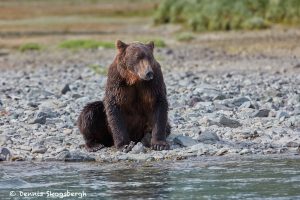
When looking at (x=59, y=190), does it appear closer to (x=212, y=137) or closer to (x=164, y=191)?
(x=164, y=191)

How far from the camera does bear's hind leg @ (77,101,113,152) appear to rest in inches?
472

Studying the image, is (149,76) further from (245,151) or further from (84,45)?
(84,45)

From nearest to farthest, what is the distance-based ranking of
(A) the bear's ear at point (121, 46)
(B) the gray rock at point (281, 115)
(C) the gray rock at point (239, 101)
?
(A) the bear's ear at point (121, 46) → (B) the gray rock at point (281, 115) → (C) the gray rock at point (239, 101)

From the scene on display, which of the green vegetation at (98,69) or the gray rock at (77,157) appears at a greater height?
the gray rock at (77,157)

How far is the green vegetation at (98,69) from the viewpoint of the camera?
72.4 ft

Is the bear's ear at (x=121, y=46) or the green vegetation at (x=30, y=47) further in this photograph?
the green vegetation at (x=30, y=47)

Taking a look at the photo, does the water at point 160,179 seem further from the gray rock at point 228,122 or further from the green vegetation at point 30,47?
the green vegetation at point 30,47

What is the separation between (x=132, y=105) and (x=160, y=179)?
1754mm

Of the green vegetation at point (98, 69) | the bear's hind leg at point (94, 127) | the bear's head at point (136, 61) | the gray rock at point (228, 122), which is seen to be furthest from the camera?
the green vegetation at point (98, 69)

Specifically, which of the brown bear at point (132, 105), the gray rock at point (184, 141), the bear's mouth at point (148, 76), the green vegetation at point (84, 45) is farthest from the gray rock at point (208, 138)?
the green vegetation at point (84, 45)

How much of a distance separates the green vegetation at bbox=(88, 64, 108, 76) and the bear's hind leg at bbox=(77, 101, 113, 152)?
9445mm

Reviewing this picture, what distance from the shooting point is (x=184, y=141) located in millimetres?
11875

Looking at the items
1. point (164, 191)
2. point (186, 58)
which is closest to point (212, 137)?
point (164, 191)

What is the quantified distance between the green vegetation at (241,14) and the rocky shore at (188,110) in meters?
11.4
